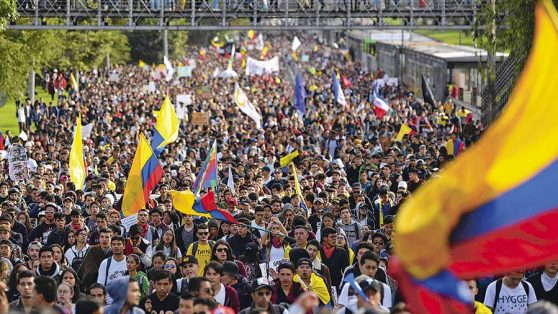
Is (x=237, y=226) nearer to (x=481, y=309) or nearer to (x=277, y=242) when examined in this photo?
(x=277, y=242)

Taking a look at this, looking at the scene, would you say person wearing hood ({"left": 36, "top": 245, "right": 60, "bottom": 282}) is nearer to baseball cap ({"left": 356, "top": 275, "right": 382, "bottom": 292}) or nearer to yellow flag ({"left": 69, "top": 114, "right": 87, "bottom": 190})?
baseball cap ({"left": 356, "top": 275, "right": 382, "bottom": 292})

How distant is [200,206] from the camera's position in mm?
17484

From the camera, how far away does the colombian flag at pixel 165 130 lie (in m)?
27.3

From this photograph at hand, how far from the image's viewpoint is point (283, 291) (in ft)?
42.6

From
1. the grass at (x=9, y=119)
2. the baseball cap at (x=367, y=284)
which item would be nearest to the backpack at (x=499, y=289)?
the baseball cap at (x=367, y=284)

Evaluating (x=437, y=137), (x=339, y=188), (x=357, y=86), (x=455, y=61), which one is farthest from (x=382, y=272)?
(x=357, y=86)

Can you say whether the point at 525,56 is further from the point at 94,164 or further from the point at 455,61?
the point at 455,61

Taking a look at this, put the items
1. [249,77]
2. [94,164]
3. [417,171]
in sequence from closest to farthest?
[417,171] < [94,164] < [249,77]

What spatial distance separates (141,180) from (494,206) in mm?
12322

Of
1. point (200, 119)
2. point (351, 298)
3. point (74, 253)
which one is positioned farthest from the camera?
point (200, 119)

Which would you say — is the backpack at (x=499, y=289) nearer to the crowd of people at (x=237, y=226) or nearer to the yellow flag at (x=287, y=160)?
the crowd of people at (x=237, y=226)

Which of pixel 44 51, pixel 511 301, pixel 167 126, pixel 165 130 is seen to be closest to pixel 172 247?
pixel 511 301

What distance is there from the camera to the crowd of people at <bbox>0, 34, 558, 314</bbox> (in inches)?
489

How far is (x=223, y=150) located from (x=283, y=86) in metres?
→ 35.5
